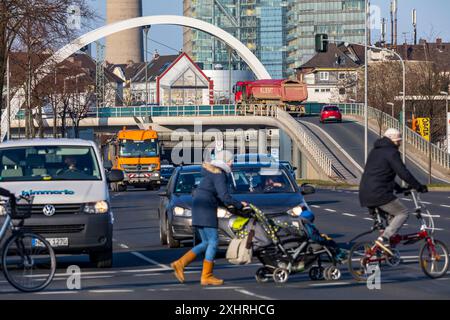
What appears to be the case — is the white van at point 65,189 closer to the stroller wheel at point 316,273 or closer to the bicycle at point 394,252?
the stroller wheel at point 316,273

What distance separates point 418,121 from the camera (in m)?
80.4

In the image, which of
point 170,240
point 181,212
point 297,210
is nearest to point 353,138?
point 170,240

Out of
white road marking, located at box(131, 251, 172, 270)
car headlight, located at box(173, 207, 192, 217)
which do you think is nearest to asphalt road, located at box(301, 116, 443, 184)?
car headlight, located at box(173, 207, 192, 217)

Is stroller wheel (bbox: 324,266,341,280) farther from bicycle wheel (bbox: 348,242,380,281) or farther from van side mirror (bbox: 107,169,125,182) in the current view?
van side mirror (bbox: 107,169,125,182)

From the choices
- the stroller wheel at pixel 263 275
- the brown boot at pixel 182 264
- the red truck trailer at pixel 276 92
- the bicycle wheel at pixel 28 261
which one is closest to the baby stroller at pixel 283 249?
the stroller wheel at pixel 263 275

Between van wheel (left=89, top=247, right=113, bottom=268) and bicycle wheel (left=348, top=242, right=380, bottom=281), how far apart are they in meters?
4.16

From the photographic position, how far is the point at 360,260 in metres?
14.8

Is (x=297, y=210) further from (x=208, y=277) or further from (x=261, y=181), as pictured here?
(x=208, y=277)

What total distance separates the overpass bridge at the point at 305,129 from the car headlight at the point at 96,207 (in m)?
52.4

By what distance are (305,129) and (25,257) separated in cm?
7228

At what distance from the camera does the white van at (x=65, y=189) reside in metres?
17.0
